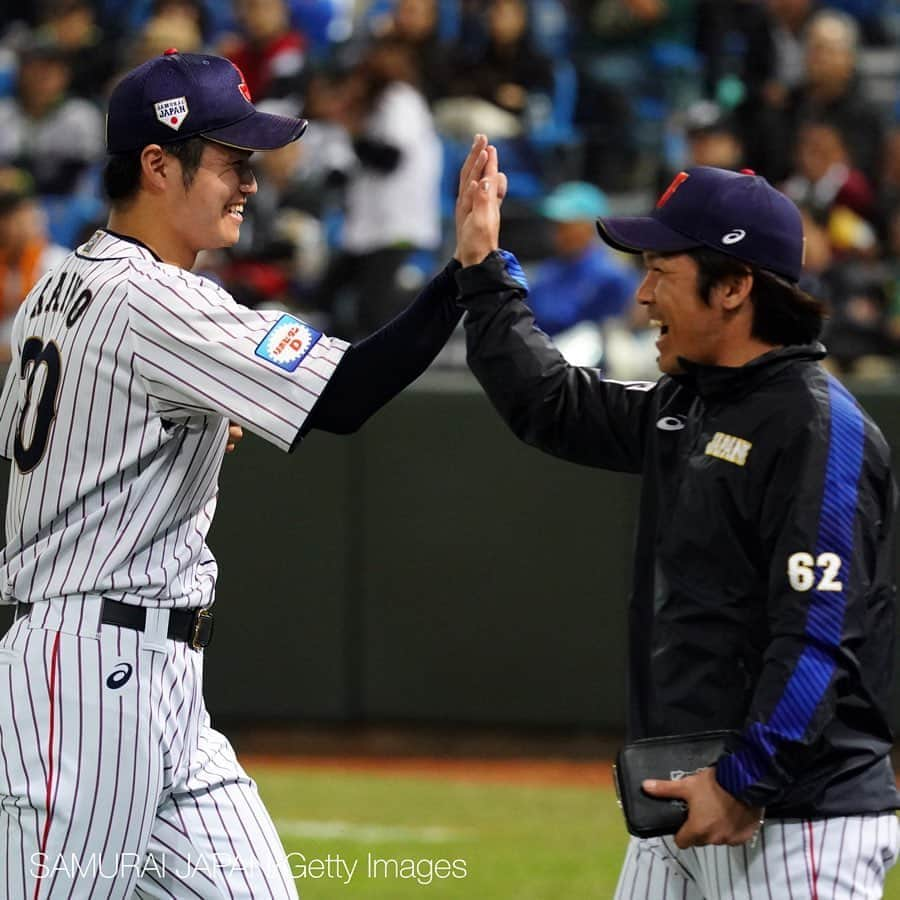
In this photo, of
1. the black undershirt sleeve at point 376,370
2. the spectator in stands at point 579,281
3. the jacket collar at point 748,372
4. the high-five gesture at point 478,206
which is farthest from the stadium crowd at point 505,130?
the jacket collar at point 748,372

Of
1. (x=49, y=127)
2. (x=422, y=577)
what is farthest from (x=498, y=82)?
(x=422, y=577)

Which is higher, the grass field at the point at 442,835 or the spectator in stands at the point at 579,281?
the spectator in stands at the point at 579,281

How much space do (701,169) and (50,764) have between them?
1.60 metres

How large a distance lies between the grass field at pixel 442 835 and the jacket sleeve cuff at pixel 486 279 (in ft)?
9.82

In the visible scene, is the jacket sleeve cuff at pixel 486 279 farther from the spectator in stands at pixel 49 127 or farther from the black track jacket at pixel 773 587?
the spectator in stands at pixel 49 127

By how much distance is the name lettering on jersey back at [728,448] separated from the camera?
2906 millimetres

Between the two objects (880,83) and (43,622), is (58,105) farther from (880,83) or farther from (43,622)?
(43,622)

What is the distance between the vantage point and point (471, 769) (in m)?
7.92

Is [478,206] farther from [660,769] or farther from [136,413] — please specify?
[660,769]

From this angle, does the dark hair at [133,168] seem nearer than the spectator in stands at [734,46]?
Yes

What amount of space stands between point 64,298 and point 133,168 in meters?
0.31

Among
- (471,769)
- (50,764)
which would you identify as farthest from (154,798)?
(471,769)

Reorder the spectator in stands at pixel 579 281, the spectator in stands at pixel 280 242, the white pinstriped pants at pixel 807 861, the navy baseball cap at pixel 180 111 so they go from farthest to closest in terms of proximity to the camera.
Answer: the spectator in stands at pixel 280 242
the spectator in stands at pixel 579 281
the navy baseball cap at pixel 180 111
the white pinstriped pants at pixel 807 861


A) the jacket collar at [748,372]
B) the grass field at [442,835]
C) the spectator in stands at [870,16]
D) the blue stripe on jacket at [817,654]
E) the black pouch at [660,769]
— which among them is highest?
the spectator in stands at [870,16]
